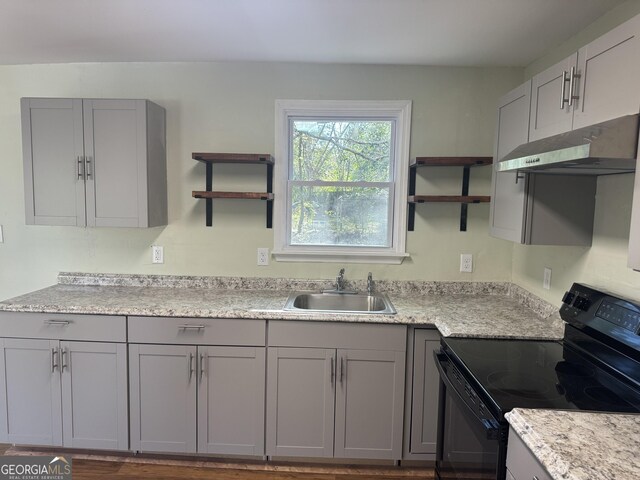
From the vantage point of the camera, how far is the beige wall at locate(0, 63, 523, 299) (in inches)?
97.8

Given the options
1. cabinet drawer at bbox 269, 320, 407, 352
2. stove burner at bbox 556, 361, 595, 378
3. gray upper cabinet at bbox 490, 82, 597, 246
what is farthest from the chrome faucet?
stove burner at bbox 556, 361, 595, 378

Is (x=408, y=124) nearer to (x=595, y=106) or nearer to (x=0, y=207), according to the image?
(x=595, y=106)

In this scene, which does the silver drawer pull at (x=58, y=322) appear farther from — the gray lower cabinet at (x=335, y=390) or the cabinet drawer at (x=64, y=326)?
the gray lower cabinet at (x=335, y=390)

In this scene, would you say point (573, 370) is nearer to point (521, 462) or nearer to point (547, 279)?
point (521, 462)

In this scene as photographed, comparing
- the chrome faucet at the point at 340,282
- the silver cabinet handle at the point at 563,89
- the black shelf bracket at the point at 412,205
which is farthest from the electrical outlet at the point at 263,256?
the silver cabinet handle at the point at 563,89

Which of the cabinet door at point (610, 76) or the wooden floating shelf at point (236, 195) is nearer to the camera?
the cabinet door at point (610, 76)

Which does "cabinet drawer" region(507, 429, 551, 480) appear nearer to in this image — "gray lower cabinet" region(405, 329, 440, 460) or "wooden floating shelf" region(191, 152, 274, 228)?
"gray lower cabinet" region(405, 329, 440, 460)

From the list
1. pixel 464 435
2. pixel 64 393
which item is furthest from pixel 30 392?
pixel 464 435

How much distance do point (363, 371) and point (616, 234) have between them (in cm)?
135

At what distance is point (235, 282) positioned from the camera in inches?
102

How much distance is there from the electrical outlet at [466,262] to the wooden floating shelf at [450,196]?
17cm

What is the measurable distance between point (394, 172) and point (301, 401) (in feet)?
5.11

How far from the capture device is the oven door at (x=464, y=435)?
121cm

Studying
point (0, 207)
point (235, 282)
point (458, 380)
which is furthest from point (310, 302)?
point (0, 207)
